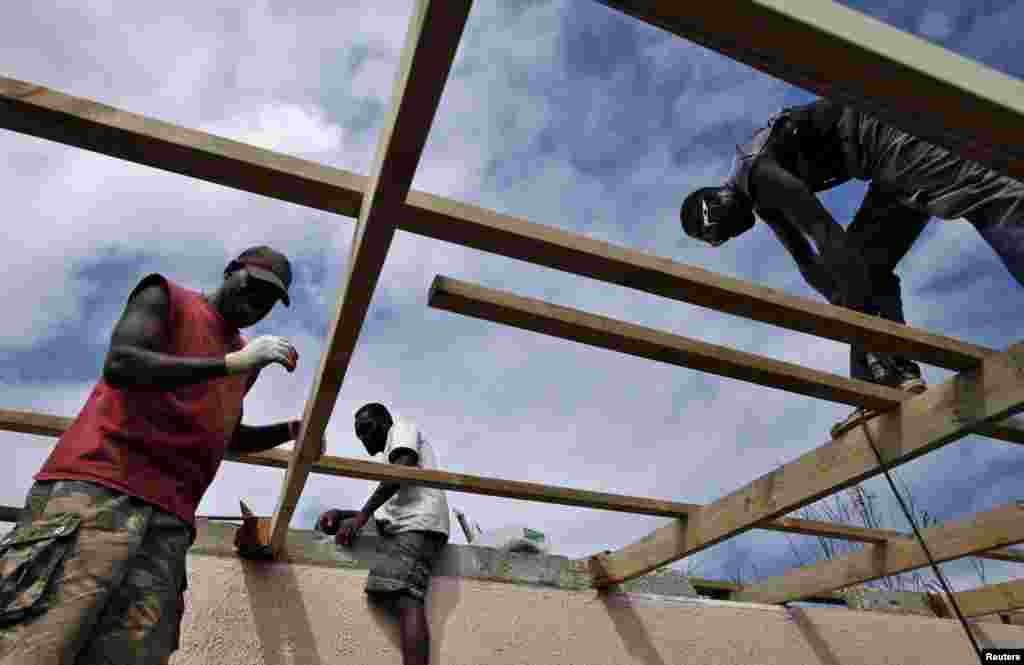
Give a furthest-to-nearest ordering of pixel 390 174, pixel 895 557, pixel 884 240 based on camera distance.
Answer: pixel 895 557
pixel 884 240
pixel 390 174

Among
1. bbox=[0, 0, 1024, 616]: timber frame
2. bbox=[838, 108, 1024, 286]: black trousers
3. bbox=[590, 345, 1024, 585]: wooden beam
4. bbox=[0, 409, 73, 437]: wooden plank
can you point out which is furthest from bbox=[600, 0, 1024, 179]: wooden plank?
bbox=[0, 409, 73, 437]: wooden plank

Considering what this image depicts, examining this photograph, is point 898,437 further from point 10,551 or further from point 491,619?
point 10,551

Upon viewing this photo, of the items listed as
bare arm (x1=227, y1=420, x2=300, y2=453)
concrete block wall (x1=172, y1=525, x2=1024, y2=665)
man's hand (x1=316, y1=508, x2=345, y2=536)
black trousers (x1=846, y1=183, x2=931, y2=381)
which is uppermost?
black trousers (x1=846, y1=183, x2=931, y2=381)

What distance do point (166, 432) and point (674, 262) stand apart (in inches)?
65.9

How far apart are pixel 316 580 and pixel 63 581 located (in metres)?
1.81

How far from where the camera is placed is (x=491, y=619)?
4.11m

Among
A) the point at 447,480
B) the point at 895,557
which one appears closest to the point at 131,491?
the point at 447,480

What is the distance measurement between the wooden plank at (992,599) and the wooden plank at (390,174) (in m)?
4.90

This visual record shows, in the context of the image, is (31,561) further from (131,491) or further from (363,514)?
(363,514)

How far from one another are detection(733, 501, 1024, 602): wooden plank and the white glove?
11.0 ft

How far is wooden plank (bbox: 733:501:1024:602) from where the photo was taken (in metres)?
4.21

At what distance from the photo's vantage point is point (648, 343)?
2738 millimetres

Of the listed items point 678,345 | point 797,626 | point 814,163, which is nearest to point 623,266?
point 678,345

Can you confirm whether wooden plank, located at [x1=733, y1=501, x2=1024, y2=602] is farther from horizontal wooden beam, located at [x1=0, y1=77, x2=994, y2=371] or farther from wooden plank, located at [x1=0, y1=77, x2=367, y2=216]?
wooden plank, located at [x1=0, y1=77, x2=367, y2=216]
